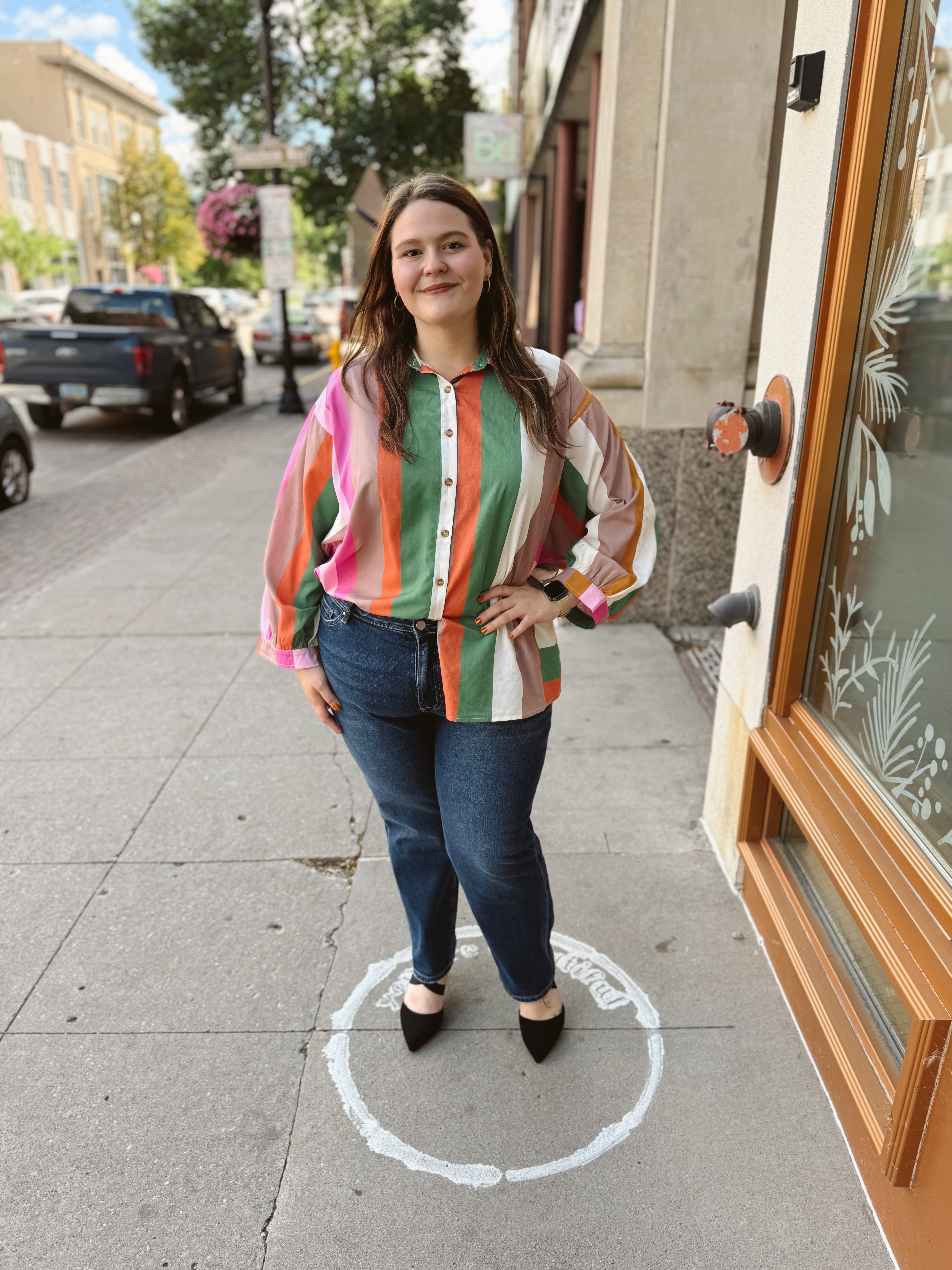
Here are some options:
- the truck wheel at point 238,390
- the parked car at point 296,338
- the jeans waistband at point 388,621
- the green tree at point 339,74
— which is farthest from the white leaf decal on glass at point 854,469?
the parked car at point 296,338

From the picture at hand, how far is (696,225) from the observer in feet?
15.5

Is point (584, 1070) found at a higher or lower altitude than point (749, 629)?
lower

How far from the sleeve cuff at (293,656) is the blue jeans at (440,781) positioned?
35 millimetres

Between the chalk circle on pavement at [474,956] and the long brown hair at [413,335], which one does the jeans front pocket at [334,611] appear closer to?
the long brown hair at [413,335]

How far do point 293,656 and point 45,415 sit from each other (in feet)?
43.2

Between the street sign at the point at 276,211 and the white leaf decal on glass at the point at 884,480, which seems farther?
the street sign at the point at 276,211

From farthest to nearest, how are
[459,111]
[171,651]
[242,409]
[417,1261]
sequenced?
[459,111]
[242,409]
[171,651]
[417,1261]

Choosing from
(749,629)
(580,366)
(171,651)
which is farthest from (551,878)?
(580,366)

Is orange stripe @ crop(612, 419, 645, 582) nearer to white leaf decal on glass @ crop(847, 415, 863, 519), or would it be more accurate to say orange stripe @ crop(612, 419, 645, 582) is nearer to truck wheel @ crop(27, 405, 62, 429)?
white leaf decal on glass @ crop(847, 415, 863, 519)

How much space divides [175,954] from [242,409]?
1458 cm

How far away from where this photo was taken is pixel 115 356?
12.2 m

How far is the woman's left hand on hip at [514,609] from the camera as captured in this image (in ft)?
6.41

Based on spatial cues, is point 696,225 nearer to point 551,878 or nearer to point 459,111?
point 551,878

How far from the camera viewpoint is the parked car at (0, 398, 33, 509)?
8625 mm
